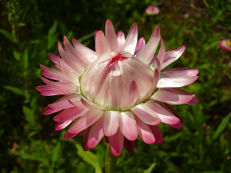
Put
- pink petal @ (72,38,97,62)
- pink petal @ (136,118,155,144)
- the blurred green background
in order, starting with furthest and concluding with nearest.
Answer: the blurred green background < pink petal @ (72,38,97,62) < pink petal @ (136,118,155,144)

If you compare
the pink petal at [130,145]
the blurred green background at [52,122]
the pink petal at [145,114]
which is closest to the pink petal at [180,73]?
the pink petal at [145,114]

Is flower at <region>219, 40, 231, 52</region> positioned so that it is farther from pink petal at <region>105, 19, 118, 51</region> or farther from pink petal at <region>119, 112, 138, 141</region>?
pink petal at <region>119, 112, 138, 141</region>

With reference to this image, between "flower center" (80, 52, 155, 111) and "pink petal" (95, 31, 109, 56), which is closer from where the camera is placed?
"flower center" (80, 52, 155, 111)

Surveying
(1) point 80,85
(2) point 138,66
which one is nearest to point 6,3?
(1) point 80,85

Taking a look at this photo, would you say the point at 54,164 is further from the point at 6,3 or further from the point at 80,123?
the point at 6,3

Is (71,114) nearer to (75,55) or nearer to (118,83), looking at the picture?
(118,83)

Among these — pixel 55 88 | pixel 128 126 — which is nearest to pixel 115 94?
pixel 128 126

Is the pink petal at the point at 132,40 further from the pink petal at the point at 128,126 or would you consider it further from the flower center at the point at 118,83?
the pink petal at the point at 128,126

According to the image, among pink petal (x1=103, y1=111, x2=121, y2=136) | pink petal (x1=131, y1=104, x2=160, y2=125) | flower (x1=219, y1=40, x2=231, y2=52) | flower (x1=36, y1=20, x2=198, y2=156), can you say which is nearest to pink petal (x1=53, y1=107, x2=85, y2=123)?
flower (x1=36, y1=20, x2=198, y2=156)
